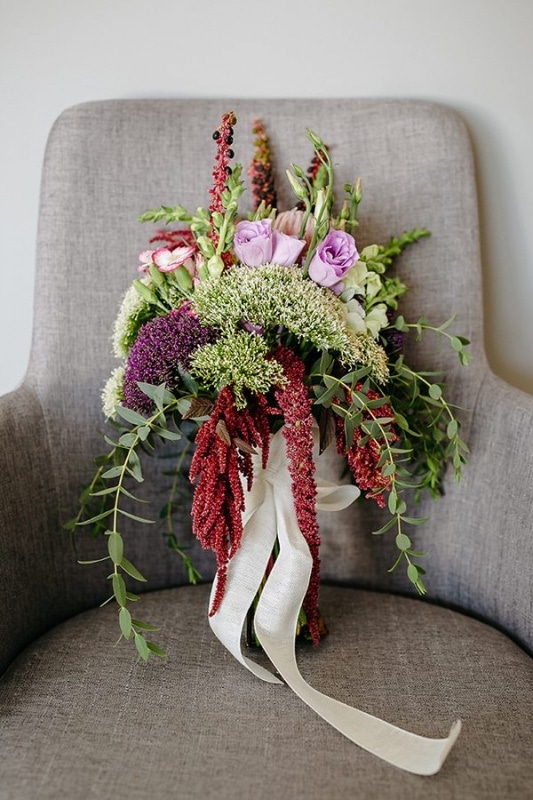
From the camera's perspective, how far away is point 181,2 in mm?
1233

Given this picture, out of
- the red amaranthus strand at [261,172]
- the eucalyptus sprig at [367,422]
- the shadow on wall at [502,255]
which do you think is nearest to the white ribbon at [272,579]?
the eucalyptus sprig at [367,422]

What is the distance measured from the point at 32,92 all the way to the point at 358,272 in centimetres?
68

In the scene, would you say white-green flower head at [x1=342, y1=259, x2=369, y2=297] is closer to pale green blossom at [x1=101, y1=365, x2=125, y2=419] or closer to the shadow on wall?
pale green blossom at [x1=101, y1=365, x2=125, y2=419]

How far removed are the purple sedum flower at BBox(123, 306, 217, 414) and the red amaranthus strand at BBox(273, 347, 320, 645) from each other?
100 millimetres

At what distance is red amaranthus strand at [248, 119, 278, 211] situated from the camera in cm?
112

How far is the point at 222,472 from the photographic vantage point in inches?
32.6

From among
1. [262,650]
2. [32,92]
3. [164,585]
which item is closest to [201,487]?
[262,650]

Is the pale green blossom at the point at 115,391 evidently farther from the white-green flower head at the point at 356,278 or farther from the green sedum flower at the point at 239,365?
the white-green flower head at the point at 356,278

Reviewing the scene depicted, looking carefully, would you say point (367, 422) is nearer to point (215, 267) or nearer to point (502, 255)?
point (215, 267)

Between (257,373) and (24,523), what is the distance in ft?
1.27

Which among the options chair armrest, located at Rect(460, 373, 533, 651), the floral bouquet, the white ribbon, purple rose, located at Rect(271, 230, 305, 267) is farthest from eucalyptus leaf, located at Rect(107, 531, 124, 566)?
chair armrest, located at Rect(460, 373, 533, 651)

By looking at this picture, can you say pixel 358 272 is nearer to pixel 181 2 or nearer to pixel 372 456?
pixel 372 456

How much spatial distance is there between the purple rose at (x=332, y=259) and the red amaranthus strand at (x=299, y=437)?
0.10m

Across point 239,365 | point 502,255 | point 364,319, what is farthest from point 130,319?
point 502,255
